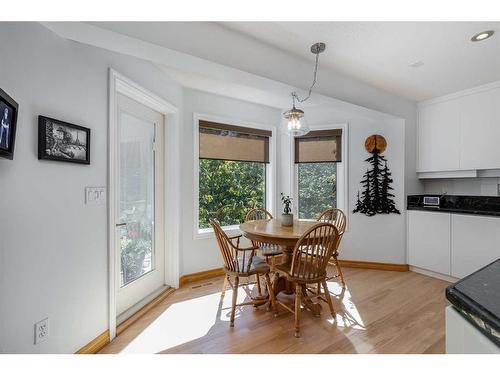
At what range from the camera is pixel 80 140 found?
1.68 m

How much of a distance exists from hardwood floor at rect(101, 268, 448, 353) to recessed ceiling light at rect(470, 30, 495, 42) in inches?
93.0

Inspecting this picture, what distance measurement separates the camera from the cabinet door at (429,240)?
308 centimetres

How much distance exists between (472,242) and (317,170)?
2.03 m

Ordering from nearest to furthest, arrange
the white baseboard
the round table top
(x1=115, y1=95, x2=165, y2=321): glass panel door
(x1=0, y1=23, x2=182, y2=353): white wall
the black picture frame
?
the black picture frame < (x1=0, y1=23, x2=182, y2=353): white wall < the round table top < (x1=115, y1=95, x2=165, y2=321): glass panel door < the white baseboard

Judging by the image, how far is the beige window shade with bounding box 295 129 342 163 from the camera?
12.3ft

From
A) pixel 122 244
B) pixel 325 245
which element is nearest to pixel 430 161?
pixel 325 245

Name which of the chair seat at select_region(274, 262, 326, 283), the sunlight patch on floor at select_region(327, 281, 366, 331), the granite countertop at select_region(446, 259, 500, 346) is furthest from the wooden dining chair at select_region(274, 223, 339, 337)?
the granite countertop at select_region(446, 259, 500, 346)

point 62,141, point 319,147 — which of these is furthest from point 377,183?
point 62,141

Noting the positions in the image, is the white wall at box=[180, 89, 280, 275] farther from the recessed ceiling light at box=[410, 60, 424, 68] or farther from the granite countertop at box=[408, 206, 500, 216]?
the granite countertop at box=[408, 206, 500, 216]

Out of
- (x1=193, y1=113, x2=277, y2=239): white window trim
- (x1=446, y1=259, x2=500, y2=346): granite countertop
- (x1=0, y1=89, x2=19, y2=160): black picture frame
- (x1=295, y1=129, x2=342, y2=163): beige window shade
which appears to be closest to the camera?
(x1=446, y1=259, x2=500, y2=346): granite countertop

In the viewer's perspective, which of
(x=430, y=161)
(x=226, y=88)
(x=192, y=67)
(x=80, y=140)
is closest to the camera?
(x=80, y=140)

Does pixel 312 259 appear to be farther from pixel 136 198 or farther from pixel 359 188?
pixel 359 188

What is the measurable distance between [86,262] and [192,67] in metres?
1.60
